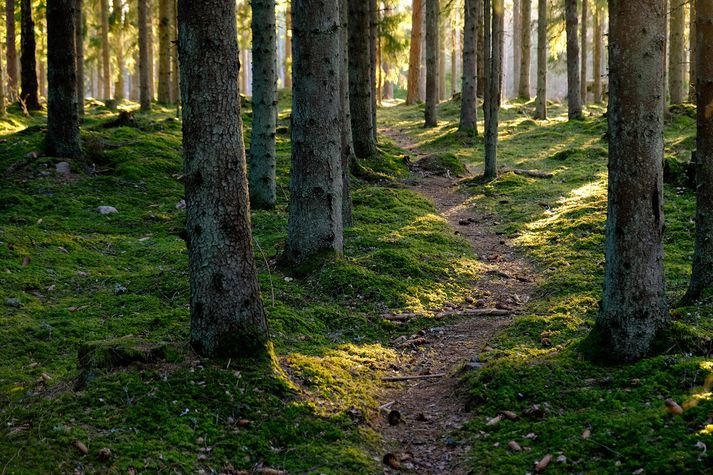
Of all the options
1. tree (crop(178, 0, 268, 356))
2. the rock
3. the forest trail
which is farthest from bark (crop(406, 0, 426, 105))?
tree (crop(178, 0, 268, 356))

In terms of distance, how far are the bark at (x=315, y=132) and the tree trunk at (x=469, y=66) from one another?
13.8 m

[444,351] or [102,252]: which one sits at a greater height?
[102,252]

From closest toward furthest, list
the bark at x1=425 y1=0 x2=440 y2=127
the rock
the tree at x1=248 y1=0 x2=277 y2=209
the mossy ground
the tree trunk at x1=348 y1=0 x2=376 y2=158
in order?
1. the mossy ground
2. the tree at x1=248 y1=0 x2=277 y2=209
3. the rock
4. the tree trunk at x1=348 y1=0 x2=376 y2=158
5. the bark at x1=425 y1=0 x2=440 y2=127

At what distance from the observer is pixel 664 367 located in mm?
5184

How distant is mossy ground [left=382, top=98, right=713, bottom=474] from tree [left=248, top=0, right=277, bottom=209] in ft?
14.3

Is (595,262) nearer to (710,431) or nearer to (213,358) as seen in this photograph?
(710,431)

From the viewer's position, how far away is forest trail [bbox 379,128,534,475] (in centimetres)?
497

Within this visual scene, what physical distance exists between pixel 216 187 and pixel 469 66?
1824 centimetres

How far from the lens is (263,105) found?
11961mm

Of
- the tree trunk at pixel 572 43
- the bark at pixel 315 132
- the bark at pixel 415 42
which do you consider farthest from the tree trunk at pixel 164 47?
the bark at pixel 315 132

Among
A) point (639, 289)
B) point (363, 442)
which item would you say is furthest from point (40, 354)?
point (639, 289)

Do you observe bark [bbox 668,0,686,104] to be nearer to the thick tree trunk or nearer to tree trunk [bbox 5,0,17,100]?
the thick tree trunk

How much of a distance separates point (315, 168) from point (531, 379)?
4050mm

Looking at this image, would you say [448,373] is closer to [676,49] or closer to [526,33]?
[676,49]
